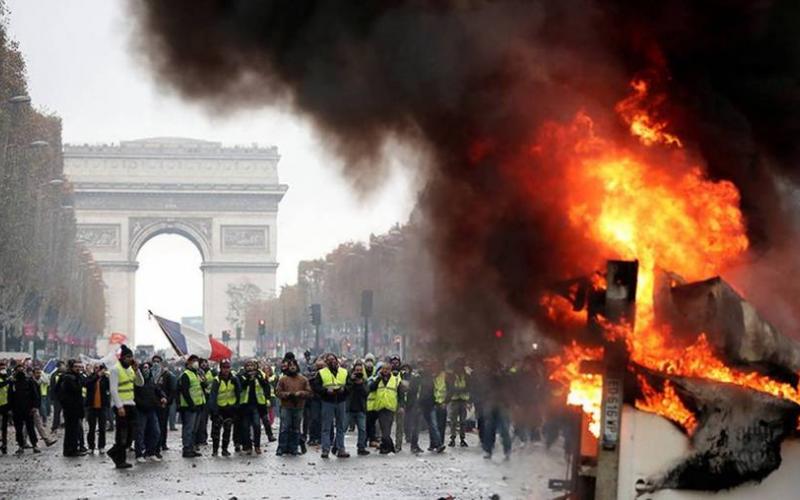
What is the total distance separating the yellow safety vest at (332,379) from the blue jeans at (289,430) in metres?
0.75

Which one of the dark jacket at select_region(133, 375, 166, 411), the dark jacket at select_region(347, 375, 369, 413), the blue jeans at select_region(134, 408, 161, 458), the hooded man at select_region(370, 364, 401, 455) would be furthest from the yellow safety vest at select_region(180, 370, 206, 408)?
the hooded man at select_region(370, 364, 401, 455)

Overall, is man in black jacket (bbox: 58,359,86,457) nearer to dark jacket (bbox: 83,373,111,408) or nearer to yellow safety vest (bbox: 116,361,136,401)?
dark jacket (bbox: 83,373,111,408)

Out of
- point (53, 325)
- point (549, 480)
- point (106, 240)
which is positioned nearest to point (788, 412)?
point (549, 480)

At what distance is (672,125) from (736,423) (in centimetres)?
220

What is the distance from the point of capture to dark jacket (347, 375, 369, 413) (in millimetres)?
29906

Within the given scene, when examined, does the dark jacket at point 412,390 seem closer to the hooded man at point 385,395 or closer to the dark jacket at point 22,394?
the hooded man at point 385,395

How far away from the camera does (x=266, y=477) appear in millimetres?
23562

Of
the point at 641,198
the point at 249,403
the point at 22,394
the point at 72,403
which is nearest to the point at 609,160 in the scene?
the point at 641,198

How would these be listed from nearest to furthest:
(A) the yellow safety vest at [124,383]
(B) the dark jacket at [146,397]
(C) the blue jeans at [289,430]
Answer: (A) the yellow safety vest at [124,383], (B) the dark jacket at [146,397], (C) the blue jeans at [289,430]

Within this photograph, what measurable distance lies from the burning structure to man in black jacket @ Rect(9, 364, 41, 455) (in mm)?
19351

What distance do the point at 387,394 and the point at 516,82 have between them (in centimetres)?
1792

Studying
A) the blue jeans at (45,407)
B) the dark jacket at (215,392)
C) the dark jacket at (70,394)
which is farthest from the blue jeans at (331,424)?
the blue jeans at (45,407)

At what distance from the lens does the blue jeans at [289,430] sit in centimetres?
2942

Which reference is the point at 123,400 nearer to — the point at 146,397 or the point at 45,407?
the point at 146,397
